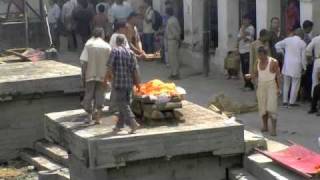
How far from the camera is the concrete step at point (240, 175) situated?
9.44m

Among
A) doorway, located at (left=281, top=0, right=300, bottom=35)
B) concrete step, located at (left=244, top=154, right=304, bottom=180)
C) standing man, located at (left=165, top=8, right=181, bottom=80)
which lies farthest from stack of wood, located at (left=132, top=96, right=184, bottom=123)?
standing man, located at (left=165, top=8, right=181, bottom=80)

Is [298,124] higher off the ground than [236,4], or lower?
lower

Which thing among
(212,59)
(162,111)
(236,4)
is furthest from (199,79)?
(162,111)

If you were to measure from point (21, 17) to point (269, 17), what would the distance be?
7.68 metres

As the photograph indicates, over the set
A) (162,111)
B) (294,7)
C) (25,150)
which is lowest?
(25,150)

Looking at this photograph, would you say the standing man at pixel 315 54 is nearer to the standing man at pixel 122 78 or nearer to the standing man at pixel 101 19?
the standing man at pixel 122 78

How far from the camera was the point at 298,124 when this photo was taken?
12.9 meters

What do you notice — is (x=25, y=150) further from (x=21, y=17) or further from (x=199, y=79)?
(x=21, y=17)

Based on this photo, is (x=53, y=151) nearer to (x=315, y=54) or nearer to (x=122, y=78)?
(x=122, y=78)

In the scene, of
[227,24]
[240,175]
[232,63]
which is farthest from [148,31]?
[240,175]

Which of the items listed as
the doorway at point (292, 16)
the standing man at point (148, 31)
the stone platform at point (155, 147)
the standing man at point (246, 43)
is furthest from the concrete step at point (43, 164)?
the standing man at point (148, 31)

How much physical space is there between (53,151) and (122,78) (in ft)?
11.3

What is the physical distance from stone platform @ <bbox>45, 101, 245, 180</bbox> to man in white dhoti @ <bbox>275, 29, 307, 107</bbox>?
432cm

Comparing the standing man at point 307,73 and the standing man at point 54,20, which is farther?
the standing man at point 54,20
